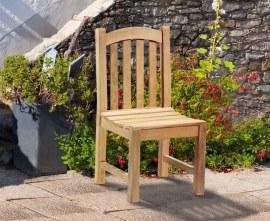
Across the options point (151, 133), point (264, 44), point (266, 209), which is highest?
point (264, 44)

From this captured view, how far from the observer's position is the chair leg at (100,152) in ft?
20.8

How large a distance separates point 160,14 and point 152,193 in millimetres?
2223

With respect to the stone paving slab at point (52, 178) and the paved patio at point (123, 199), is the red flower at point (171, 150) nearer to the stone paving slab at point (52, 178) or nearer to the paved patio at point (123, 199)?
the paved patio at point (123, 199)

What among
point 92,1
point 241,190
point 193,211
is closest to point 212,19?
point 92,1

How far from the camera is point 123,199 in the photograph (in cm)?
607

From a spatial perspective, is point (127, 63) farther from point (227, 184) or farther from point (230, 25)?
point (230, 25)

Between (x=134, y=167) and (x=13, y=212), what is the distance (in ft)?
2.99

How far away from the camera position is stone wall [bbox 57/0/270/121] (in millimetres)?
7754

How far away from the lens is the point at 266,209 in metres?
6.02

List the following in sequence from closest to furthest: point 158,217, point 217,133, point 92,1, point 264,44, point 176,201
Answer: point 158,217, point 176,201, point 217,133, point 92,1, point 264,44

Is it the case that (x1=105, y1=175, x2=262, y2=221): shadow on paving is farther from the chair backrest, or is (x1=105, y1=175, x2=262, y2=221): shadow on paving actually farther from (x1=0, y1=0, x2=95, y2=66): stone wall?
(x1=0, y1=0, x2=95, y2=66): stone wall

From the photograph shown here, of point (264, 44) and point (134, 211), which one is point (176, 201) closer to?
point (134, 211)

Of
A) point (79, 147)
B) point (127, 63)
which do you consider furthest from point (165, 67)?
point (79, 147)

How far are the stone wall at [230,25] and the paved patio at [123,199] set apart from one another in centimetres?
156
